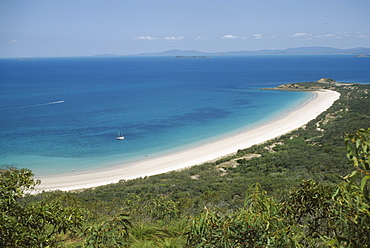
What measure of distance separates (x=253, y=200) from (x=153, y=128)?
40865 millimetres

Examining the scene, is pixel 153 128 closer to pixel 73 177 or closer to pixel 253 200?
pixel 73 177

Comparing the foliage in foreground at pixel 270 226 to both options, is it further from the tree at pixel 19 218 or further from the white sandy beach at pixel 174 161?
the white sandy beach at pixel 174 161

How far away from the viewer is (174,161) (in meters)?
30.8

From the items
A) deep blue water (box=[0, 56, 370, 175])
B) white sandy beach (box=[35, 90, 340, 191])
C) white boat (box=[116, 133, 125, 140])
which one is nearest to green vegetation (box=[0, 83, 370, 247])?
white sandy beach (box=[35, 90, 340, 191])

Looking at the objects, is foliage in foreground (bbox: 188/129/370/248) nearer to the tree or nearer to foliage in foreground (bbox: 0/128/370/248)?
foliage in foreground (bbox: 0/128/370/248)

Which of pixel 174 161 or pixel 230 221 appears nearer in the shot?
pixel 230 221

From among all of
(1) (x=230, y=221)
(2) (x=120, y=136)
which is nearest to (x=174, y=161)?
(2) (x=120, y=136)

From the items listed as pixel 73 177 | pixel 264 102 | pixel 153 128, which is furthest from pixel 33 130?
pixel 264 102

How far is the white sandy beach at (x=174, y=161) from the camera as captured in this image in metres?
25.8

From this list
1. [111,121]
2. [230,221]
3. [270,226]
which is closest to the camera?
[270,226]

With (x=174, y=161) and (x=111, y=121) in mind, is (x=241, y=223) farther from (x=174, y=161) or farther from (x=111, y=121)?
(x=111, y=121)

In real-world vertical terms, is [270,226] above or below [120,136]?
above

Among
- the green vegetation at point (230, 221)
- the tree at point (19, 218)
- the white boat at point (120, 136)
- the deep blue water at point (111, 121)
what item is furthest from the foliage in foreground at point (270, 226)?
the white boat at point (120, 136)

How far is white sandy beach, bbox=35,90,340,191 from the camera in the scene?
25.8 meters
